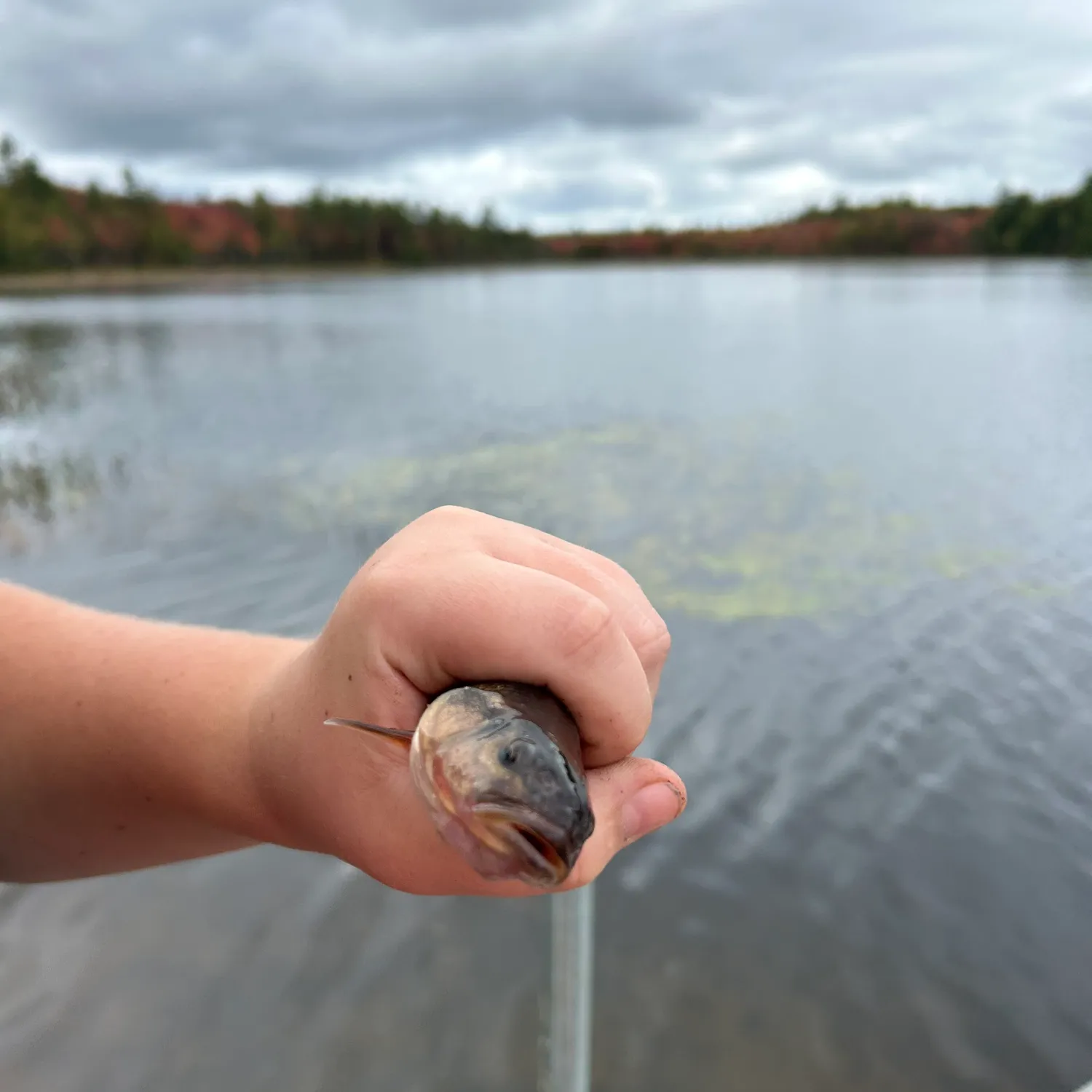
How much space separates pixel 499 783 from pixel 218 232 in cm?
11789

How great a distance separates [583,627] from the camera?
142 cm

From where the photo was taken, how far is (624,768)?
5.23 ft

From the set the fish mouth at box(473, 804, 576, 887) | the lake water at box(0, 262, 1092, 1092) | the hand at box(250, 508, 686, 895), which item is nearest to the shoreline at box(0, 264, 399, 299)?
the lake water at box(0, 262, 1092, 1092)

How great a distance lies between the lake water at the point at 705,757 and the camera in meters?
3.84

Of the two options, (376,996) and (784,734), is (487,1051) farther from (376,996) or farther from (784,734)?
(784,734)

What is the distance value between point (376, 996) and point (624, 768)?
3.20 metres

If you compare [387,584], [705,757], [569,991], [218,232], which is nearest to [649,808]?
[387,584]

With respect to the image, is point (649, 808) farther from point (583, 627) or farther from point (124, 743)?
point (124, 743)

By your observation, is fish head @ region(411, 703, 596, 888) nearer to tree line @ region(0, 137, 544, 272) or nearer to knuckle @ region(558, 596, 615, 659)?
knuckle @ region(558, 596, 615, 659)

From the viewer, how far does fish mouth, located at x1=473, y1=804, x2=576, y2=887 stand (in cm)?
135

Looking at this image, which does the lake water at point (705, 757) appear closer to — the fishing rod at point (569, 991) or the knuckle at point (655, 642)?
the fishing rod at point (569, 991)

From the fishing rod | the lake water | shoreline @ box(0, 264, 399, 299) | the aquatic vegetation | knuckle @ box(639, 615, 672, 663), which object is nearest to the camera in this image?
knuckle @ box(639, 615, 672, 663)

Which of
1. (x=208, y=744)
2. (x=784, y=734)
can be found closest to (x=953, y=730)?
(x=784, y=734)

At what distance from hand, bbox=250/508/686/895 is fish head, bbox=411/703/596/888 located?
0.25ft
